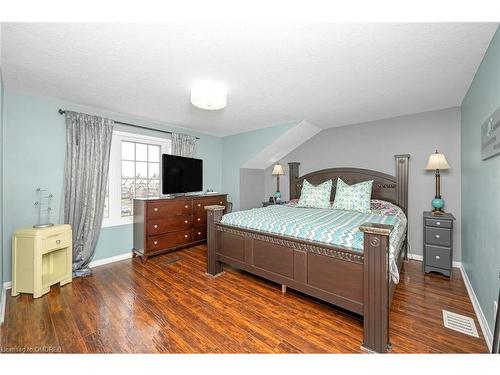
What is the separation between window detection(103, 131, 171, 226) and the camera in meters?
3.35

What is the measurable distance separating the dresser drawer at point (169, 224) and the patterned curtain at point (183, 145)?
47.5 inches

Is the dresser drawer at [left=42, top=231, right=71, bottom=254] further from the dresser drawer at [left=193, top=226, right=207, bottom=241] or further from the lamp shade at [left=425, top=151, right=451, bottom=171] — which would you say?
the lamp shade at [left=425, top=151, right=451, bottom=171]

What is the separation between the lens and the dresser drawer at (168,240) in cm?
330

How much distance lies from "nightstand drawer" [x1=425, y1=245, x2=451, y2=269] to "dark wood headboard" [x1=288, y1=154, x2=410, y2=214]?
0.75 m

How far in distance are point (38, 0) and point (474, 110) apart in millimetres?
3450

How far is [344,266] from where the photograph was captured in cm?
179

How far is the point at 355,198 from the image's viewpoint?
326 cm

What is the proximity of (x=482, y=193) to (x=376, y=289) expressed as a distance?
1.36 metres

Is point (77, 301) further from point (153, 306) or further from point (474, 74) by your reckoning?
point (474, 74)

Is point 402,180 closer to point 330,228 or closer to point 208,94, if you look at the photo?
point 330,228

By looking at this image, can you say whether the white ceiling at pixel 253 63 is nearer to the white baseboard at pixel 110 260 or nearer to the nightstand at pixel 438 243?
the nightstand at pixel 438 243

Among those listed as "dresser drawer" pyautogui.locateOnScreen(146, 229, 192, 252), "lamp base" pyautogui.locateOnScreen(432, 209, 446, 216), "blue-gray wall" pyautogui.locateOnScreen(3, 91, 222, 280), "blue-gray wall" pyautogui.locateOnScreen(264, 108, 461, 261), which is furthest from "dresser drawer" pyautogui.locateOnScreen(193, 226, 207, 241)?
"lamp base" pyautogui.locateOnScreen(432, 209, 446, 216)

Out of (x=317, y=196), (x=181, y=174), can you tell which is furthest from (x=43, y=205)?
(x=317, y=196)
